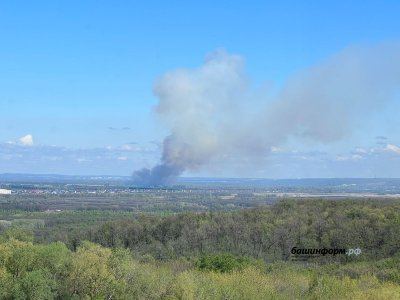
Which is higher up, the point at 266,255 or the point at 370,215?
the point at 370,215

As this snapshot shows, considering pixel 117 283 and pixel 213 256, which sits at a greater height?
pixel 117 283

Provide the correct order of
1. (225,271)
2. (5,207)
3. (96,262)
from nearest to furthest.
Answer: (96,262) → (225,271) → (5,207)

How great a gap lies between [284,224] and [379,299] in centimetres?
5963

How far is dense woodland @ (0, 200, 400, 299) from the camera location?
4319 centimetres

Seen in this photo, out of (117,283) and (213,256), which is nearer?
(117,283)

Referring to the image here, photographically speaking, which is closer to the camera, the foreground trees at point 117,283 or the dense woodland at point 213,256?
the foreground trees at point 117,283

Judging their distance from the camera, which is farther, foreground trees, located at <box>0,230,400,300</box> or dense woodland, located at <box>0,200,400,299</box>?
dense woodland, located at <box>0,200,400,299</box>

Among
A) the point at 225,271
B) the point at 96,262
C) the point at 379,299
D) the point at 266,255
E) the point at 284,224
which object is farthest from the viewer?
the point at 284,224

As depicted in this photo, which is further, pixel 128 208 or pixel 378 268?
pixel 128 208

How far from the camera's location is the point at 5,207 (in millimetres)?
185000

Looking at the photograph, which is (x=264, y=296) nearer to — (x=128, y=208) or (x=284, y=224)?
(x=284, y=224)

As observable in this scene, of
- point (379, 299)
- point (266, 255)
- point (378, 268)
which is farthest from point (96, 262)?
point (266, 255)

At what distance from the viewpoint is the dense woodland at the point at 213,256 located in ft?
142

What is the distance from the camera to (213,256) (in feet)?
225
